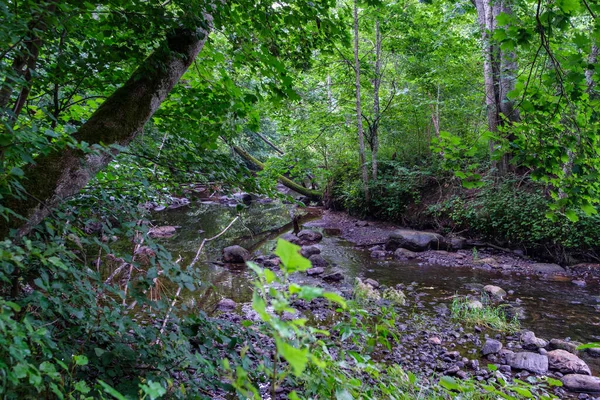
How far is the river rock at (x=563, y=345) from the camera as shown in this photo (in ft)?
15.2

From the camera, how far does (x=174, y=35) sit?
2650mm

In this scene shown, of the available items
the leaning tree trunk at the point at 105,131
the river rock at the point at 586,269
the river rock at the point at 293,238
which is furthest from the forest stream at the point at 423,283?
the leaning tree trunk at the point at 105,131

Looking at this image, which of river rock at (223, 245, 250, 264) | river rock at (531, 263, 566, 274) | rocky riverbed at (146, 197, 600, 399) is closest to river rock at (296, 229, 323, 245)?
rocky riverbed at (146, 197, 600, 399)

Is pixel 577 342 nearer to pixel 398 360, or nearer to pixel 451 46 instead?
pixel 398 360

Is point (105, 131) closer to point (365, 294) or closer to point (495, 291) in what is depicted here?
point (365, 294)

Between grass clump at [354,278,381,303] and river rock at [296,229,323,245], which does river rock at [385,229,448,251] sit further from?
grass clump at [354,278,381,303]

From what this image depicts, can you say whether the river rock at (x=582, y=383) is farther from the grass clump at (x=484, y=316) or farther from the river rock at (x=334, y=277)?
the river rock at (x=334, y=277)

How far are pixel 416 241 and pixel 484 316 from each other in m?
4.52

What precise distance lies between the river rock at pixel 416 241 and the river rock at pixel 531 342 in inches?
192

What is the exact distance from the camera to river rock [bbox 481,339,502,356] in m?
4.56

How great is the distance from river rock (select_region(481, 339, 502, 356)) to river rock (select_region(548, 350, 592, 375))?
1.81ft

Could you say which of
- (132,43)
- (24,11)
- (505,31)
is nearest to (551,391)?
(505,31)

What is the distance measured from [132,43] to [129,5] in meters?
0.31

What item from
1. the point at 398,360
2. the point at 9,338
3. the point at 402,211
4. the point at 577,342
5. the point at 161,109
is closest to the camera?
the point at 9,338
